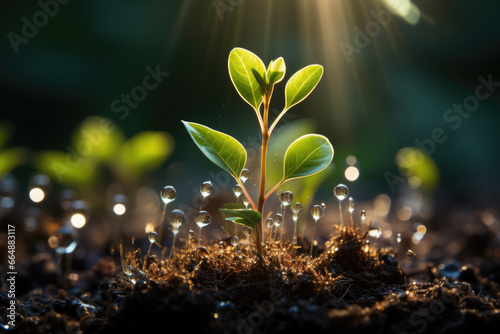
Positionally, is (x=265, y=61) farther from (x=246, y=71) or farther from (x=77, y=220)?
(x=246, y=71)

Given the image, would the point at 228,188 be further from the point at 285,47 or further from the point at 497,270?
the point at 497,270

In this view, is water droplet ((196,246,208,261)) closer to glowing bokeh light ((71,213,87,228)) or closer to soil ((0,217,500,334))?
soil ((0,217,500,334))

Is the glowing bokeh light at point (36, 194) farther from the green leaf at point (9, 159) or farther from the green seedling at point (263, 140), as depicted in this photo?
the green seedling at point (263, 140)

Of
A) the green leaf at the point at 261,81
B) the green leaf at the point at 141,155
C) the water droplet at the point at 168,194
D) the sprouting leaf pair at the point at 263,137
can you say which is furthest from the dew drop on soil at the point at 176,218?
the green leaf at the point at 141,155

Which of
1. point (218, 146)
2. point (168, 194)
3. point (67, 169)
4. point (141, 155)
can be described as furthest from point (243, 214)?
point (67, 169)

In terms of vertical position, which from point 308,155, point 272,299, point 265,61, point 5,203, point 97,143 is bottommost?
point 272,299

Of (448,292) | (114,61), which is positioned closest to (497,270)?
(448,292)
